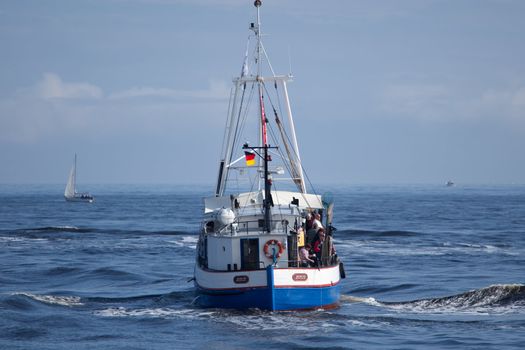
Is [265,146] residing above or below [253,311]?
above

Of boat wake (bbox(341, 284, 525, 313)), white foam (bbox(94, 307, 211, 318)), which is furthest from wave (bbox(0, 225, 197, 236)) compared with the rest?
white foam (bbox(94, 307, 211, 318))

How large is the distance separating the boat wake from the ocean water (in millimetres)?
58

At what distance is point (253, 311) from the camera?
3450 cm

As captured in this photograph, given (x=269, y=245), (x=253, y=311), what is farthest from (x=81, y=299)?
(x=269, y=245)

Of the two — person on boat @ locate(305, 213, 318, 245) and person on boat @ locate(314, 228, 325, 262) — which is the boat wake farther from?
person on boat @ locate(305, 213, 318, 245)

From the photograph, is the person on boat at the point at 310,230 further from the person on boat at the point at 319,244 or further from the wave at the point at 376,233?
the wave at the point at 376,233

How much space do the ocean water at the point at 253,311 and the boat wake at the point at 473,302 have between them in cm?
6

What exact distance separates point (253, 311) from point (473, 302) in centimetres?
1139

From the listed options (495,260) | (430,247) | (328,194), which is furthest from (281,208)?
(430,247)

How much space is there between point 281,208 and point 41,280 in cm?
1784

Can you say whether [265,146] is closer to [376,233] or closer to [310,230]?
[310,230]

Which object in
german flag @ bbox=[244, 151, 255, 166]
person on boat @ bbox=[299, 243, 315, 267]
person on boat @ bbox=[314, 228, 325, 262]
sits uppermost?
german flag @ bbox=[244, 151, 255, 166]

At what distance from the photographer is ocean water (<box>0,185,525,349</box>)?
31.9 metres

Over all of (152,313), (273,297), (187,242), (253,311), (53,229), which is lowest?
(152,313)
